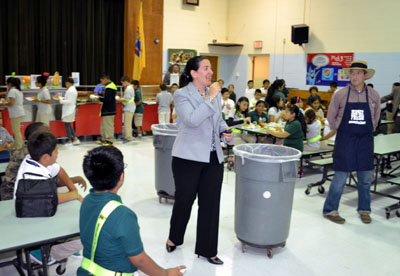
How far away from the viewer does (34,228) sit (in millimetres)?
2334

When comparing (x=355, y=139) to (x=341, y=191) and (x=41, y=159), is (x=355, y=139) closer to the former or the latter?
(x=341, y=191)

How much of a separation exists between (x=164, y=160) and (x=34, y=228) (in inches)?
96.0

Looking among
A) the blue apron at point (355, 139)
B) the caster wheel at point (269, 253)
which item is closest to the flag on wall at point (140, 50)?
the blue apron at point (355, 139)

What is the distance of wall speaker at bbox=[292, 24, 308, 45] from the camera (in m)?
11.5

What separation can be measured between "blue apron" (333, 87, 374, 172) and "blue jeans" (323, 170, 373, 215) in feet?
0.30

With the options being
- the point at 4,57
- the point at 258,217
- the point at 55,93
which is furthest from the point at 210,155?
the point at 4,57

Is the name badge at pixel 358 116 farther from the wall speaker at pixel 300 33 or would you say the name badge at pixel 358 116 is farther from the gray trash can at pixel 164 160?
the wall speaker at pixel 300 33

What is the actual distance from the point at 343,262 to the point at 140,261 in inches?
95.6

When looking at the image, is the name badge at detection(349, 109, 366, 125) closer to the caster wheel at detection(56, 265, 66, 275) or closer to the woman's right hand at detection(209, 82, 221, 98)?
the woman's right hand at detection(209, 82, 221, 98)

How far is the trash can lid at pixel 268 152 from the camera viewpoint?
132 inches

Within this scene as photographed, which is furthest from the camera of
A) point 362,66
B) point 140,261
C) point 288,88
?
point 288,88

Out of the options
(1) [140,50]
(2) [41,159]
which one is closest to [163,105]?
(1) [140,50]

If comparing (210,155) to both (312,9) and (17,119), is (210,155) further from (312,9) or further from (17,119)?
(312,9)

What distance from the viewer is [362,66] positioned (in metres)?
4.24
